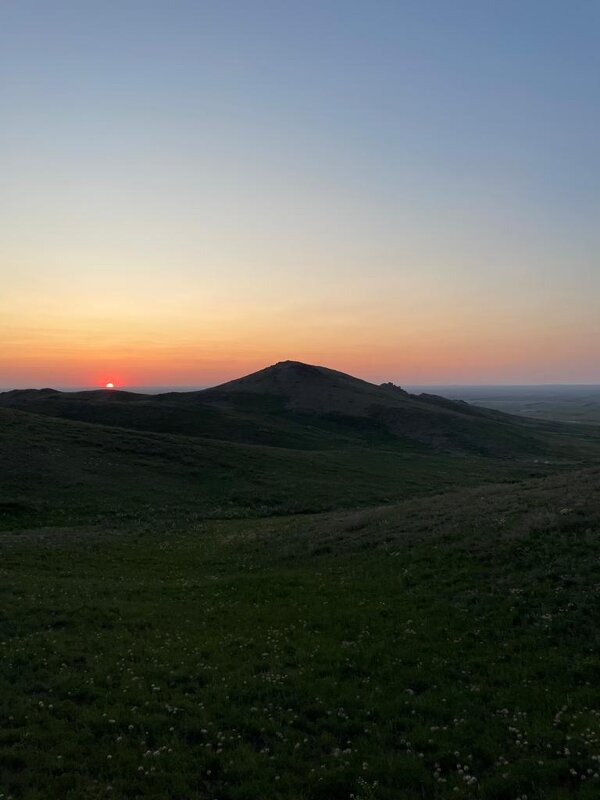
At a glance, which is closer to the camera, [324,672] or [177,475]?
[324,672]

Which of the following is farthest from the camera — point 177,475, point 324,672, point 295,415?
point 295,415

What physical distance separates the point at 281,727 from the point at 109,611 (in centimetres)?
1057

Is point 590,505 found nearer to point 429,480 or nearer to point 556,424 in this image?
point 429,480

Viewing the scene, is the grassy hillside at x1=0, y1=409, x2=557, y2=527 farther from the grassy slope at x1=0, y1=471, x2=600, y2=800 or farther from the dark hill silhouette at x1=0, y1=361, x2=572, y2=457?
the grassy slope at x1=0, y1=471, x2=600, y2=800

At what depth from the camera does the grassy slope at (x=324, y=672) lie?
10.4 metres

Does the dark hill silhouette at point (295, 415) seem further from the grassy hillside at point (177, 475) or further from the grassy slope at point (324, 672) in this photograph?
the grassy slope at point (324, 672)

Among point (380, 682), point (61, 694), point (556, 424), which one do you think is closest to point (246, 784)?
point (380, 682)

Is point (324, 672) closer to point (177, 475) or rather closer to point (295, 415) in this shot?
point (177, 475)

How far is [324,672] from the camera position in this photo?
14.8 meters

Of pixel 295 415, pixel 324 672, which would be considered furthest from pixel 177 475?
pixel 295 415

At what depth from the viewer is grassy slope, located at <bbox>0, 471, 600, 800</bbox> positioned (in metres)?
10.4

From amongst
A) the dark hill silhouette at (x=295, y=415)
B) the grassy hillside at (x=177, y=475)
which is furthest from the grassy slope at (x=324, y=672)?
the dark hill silhouette at (x=295, y=415)

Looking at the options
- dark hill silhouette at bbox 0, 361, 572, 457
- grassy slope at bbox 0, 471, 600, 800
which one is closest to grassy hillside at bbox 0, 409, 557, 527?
dark hill silhouette at bbox 0, 361, 572, 457

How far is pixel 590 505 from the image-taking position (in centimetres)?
2603
